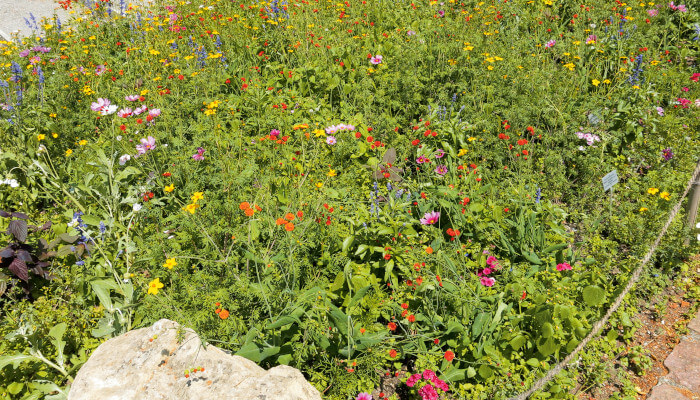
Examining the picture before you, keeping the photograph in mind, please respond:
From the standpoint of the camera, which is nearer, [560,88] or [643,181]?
[643,181]

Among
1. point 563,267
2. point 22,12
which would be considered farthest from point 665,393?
point 22,12

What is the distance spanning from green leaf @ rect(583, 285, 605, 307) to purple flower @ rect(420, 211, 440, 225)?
960mm

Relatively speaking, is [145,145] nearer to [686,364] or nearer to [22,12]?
[686,364]

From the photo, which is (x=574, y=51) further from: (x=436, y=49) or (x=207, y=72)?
(x=207, y=72)

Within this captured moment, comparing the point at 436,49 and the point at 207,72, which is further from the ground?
the point at 436,49

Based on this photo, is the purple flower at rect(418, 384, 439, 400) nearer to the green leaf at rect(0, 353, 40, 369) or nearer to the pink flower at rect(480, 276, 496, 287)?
the pink flower at rect(480, 276, 496, 287)

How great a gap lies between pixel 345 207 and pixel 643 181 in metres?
2.50

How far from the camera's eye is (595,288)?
2.60m

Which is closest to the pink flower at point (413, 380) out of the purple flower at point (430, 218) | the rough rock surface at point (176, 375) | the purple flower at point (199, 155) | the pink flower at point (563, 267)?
the rough rock surface at point (176, 375)

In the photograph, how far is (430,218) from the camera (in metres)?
3.02

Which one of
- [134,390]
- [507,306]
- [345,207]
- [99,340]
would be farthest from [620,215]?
[99,340]

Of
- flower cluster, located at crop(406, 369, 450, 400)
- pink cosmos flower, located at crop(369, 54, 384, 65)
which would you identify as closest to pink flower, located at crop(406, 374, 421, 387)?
flower cluster, located at crop(406, 369, 450, 400)

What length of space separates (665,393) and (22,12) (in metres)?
10.2

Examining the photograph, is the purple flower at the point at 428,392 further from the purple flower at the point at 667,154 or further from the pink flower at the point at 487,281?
the purple flower at the point at 667,154
